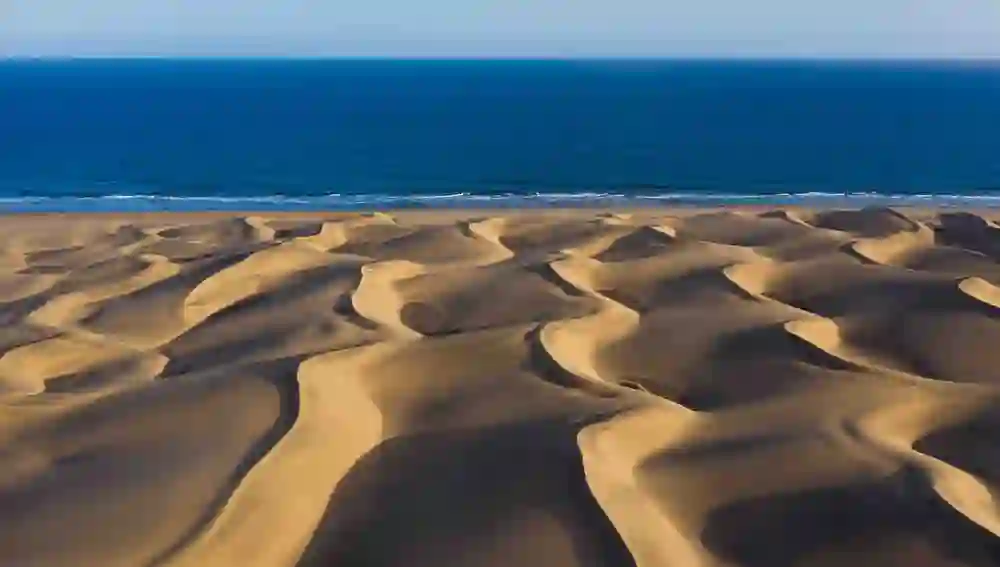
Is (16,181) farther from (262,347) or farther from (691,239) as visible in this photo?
(262,347)

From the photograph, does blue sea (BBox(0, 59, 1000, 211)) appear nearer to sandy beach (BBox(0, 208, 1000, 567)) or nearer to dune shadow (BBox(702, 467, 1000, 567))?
sandy beach (BBox(0, 208, 1000, 567))

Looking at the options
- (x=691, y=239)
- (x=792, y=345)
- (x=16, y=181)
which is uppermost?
(x=792, y=345)

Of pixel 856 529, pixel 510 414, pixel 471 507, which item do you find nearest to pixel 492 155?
pixel 510 414

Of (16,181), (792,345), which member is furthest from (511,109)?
(792,345)

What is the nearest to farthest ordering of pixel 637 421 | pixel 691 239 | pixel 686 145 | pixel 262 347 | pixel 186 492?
pixel 186 492 → pixel 637 421 → pixel 262 347 → pixel 691 239 → pixel 686 145

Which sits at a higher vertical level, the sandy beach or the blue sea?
the sandy beach

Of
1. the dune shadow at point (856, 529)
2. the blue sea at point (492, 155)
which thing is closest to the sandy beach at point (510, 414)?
the dune shadow at point (856, 529)

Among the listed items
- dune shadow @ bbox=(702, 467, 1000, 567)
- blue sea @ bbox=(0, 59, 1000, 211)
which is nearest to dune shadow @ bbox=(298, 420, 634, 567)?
dune shadow @ bbox=(702, 467, 1000, 567)

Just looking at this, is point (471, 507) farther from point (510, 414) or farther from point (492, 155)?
point (492, 155)
